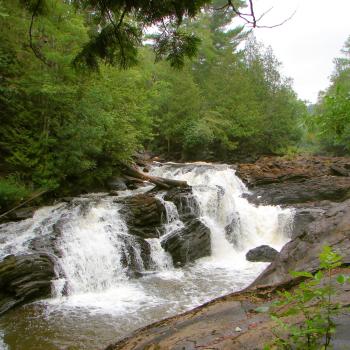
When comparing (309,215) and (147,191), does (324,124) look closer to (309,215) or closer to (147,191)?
(309,215)

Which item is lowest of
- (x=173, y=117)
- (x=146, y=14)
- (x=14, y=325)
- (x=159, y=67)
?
(x=14, y=325)

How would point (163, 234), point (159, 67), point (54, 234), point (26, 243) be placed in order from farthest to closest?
1. point (159, 67)
2. point (163, 234)
3. point (54, 234)
4. point (26, 243)

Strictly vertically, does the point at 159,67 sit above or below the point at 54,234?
above

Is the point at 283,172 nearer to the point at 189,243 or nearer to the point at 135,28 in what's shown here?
the point at 189,243

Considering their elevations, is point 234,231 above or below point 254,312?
below

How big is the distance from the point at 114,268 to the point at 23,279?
2428 mm

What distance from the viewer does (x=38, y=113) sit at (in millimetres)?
12477

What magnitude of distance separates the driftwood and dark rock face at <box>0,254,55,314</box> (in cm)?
605

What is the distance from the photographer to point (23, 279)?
7793 millimetres

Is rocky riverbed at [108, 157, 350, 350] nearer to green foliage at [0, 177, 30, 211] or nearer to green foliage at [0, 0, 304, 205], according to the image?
green foliage at [0, 0, 304, 205]

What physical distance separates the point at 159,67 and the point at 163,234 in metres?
17.6

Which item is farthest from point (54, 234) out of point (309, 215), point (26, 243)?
point (309, 215)

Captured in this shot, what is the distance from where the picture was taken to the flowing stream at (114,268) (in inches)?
260

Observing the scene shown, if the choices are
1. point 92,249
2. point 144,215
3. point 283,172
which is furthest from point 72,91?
point 283,172
